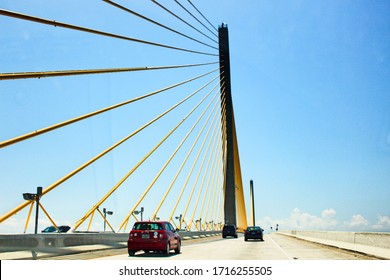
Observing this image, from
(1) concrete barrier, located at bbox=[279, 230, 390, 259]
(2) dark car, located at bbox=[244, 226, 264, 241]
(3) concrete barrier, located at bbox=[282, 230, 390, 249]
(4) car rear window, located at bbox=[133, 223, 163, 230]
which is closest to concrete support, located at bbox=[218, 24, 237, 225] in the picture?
(2) dark car, located at bbox=[244, 226, 264, 241]

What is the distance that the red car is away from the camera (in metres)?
15.7

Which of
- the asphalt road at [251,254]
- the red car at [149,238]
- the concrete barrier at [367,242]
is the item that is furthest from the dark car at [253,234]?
the red car at [149,238]

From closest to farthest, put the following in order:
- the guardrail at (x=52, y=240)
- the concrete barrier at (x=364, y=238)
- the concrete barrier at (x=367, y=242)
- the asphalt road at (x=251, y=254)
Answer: the guardrail at (x=52, y=240) → the asphalt road at (x=251, y=254) → the concrete barrier at (x=367, y=242) → the concrete barrier at (x=364, y=238)

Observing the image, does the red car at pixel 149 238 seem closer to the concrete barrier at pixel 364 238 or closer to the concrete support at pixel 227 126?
the concrete barrier at pixel 364 238

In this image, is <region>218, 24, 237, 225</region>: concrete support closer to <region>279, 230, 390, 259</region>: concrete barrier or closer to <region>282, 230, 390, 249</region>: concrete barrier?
<region>282, 230, 390, 249</region>: concrete barrier

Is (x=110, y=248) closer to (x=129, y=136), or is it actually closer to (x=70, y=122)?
(x=129, y=136)

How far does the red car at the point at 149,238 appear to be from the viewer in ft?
51.5

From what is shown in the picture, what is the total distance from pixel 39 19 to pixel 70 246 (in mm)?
8333

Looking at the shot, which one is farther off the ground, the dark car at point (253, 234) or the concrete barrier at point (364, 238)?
the concrete barrier at point (364, 238)

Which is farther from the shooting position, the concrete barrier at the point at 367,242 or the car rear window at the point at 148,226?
the car rear window at the point at 148,226

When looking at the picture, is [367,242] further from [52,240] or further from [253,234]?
[253,234]
